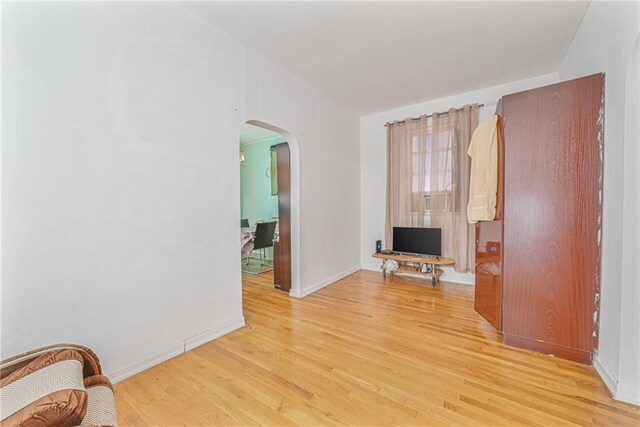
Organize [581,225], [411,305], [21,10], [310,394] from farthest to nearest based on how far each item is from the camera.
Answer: [411,305]
[581,225]
[310,394]
[21,10]

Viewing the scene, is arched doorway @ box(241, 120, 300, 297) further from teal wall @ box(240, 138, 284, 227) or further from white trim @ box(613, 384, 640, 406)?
white trim @ box(613, 384, 640, 406)

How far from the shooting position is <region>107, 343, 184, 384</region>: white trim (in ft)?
5.98

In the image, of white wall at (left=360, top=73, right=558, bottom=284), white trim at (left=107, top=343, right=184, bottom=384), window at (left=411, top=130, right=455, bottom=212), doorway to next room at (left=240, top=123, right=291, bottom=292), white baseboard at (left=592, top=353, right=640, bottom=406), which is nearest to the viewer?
white baseboard at (left=592, top=353, right=640, bottom=406)

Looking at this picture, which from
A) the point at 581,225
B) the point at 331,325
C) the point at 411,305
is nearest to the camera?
the point at 581,225

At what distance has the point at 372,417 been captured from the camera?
4.97 feet

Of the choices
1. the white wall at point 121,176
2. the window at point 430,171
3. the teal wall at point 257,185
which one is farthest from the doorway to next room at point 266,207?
the window at point 430,171

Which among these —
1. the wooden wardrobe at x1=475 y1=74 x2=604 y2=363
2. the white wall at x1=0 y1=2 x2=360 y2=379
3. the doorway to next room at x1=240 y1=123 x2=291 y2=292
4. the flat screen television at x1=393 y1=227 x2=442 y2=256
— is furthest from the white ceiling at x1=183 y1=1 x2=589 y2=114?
the flat screen television at x1=393 y1=227 x2=442 y2=256

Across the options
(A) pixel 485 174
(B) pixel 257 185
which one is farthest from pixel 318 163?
(B) pixel 257 185

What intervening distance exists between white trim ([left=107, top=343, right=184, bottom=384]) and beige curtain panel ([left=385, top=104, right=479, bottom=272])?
3288 mm

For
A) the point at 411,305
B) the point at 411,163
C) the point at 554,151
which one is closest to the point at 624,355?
the point at 554,151

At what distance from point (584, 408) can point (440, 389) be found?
768mm

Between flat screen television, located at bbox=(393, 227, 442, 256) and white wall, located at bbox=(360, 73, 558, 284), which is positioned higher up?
white wall, located at bbox=(360, 73, 558, 284)

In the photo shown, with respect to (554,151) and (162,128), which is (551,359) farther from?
(162,128)

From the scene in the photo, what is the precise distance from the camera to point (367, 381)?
1824mm
